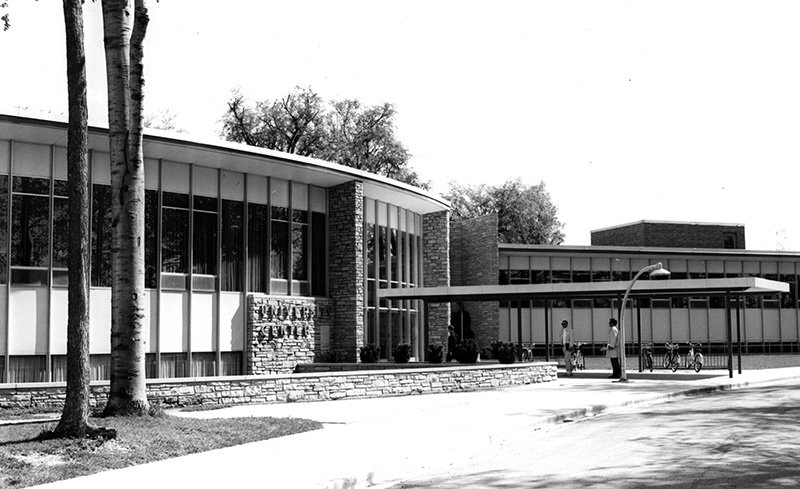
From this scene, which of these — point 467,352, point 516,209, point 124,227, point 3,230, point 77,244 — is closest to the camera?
point 77,244

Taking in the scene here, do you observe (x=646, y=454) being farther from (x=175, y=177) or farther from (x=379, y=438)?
(x=175, y=177)

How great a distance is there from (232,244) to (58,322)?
609cm

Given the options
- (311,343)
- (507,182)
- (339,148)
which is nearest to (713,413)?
(311,343)

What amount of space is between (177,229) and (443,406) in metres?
11.1

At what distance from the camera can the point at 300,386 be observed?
20500 millimetres

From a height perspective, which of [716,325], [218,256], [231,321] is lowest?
[716,325]

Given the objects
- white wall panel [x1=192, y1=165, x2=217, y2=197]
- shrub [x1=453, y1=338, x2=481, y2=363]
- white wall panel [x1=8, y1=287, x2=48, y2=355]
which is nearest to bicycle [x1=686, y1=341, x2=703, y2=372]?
shrub [x1=453, y1=338, x2=481, y2=363]

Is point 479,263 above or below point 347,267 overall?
above

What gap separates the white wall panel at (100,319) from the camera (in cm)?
2414

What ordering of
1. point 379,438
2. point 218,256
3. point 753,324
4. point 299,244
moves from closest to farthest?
point 379,438 → point 218,256 → point 299,244 → point 753,324

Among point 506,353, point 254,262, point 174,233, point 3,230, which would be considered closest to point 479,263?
point 506,353

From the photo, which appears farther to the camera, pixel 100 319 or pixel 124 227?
pixel 100 319

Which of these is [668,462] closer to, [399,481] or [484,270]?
[399,481]

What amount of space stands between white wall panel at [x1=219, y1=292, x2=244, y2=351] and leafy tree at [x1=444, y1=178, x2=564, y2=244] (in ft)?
149
